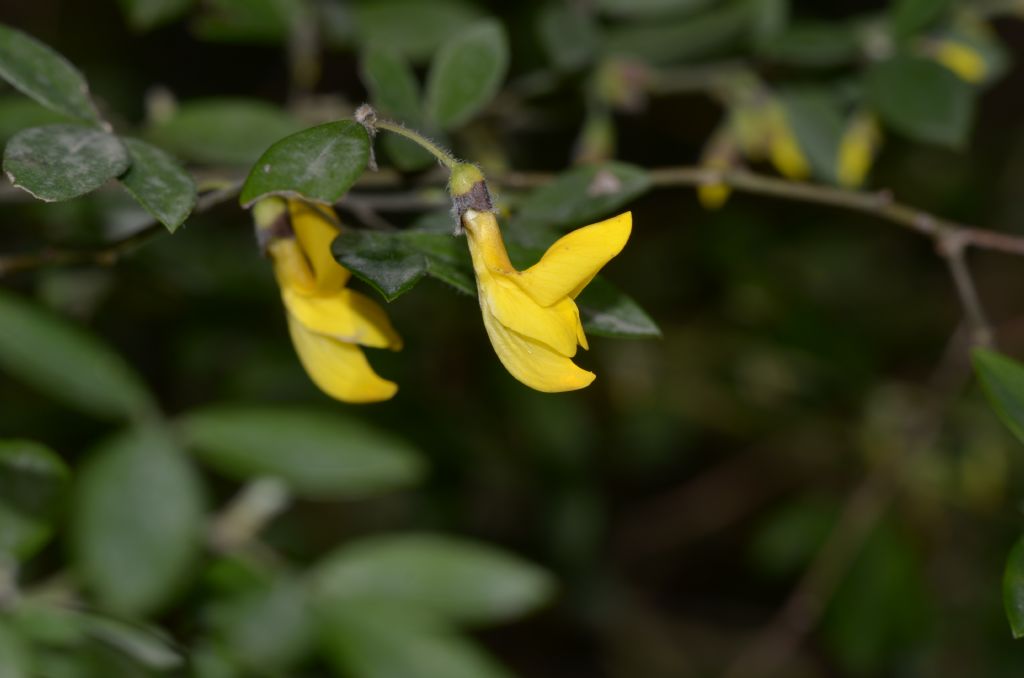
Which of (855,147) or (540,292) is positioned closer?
(540,292)

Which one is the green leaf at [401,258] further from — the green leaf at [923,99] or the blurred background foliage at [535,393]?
the green leaf at [923,99]

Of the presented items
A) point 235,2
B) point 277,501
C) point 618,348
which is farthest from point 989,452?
point 235,2

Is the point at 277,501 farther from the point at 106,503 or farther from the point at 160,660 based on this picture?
the point at 160,660

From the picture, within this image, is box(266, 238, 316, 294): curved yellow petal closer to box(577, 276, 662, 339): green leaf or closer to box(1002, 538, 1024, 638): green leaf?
box(577, 276, 662, 339): green leaf

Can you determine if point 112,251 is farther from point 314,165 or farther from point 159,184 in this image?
point 314,165

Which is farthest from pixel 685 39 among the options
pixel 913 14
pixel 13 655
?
pixel 13 655
